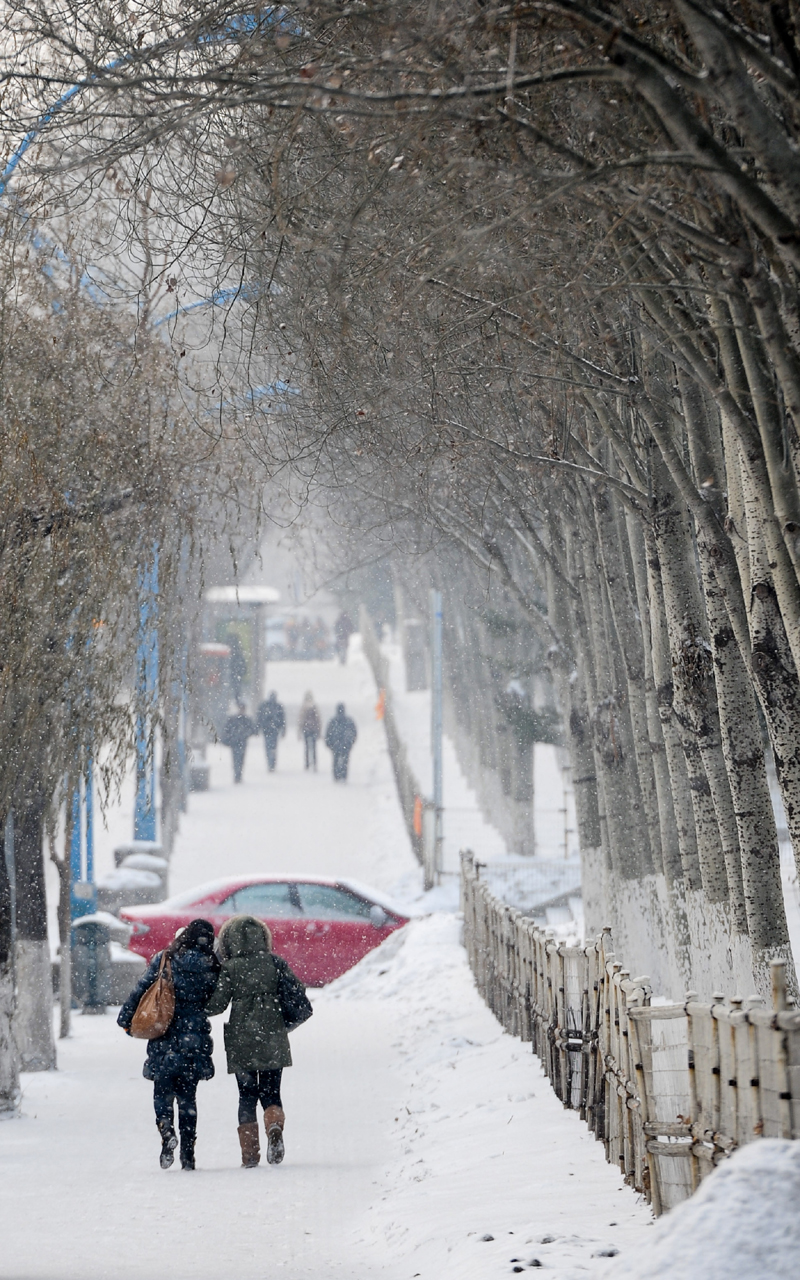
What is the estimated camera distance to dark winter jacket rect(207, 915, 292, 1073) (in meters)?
9.45

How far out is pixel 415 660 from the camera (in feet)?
186

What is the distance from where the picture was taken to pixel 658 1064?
6.58m

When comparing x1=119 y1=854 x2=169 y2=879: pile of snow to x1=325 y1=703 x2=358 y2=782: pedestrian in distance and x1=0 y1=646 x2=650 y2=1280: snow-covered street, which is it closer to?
x1=0 y1=646 x2=650 y2=1280: snow-covered street

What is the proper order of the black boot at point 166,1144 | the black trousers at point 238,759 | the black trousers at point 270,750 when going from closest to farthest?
the black boot at point 166,1144, the black trousers at point 238,759, the black trousers at point 270,750

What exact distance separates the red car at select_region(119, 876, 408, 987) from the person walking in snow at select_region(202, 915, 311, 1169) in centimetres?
873

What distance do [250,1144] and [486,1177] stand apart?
73.6 inches

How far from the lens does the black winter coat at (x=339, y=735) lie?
37.3 metres

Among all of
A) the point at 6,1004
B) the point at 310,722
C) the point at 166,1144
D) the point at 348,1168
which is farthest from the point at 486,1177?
the point at 310,722

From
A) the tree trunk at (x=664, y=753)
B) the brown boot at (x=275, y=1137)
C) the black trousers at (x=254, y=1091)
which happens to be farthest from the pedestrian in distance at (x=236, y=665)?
the brown boot at (x=275, y=1137)

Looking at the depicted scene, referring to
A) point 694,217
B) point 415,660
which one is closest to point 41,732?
point 694,217

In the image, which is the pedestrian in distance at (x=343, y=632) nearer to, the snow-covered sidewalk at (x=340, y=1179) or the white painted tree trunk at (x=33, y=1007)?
the white painted tree trunk at (x=33, y=1007)

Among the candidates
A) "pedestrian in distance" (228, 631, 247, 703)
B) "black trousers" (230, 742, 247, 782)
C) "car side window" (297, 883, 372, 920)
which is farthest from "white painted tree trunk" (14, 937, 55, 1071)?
"pedestrian in distance" (228, 631, 247, 703)

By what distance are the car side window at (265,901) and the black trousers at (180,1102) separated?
9264mm

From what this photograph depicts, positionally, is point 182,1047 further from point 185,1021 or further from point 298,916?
point 298,916
